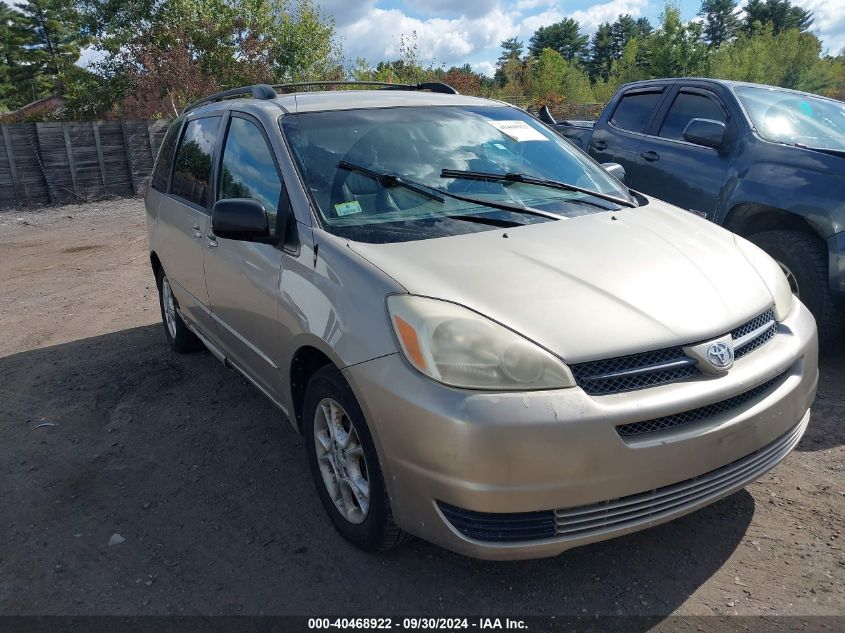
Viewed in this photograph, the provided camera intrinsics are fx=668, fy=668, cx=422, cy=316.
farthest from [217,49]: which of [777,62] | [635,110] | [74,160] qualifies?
[777,62]

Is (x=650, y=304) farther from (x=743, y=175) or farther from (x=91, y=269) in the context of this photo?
(x=91, y=269)

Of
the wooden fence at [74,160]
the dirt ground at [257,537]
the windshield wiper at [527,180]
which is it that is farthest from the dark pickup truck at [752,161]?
the wooden fence at [74,160]

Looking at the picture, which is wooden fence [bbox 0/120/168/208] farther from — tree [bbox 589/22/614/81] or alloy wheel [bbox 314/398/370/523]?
tree [bbox 589/22/614/81]

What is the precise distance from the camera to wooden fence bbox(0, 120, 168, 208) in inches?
586

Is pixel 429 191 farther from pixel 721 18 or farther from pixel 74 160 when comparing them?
pixel 721 18

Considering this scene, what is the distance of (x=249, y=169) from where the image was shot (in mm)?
3541

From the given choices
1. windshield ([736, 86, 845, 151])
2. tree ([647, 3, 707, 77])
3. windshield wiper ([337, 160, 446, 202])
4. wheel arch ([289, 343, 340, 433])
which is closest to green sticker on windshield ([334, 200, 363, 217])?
windshield wiper ([337, 160, 446, 202])

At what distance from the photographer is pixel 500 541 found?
2.17 meters

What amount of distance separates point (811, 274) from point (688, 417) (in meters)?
2.81

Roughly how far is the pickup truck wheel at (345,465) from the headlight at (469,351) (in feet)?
1.31

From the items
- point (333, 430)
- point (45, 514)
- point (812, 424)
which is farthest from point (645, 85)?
point (45, 514)

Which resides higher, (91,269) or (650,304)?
(650,304)

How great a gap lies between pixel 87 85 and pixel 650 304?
82.7 ft

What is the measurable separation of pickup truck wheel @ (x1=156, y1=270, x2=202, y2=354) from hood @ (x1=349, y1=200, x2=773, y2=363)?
2869 millimetres
